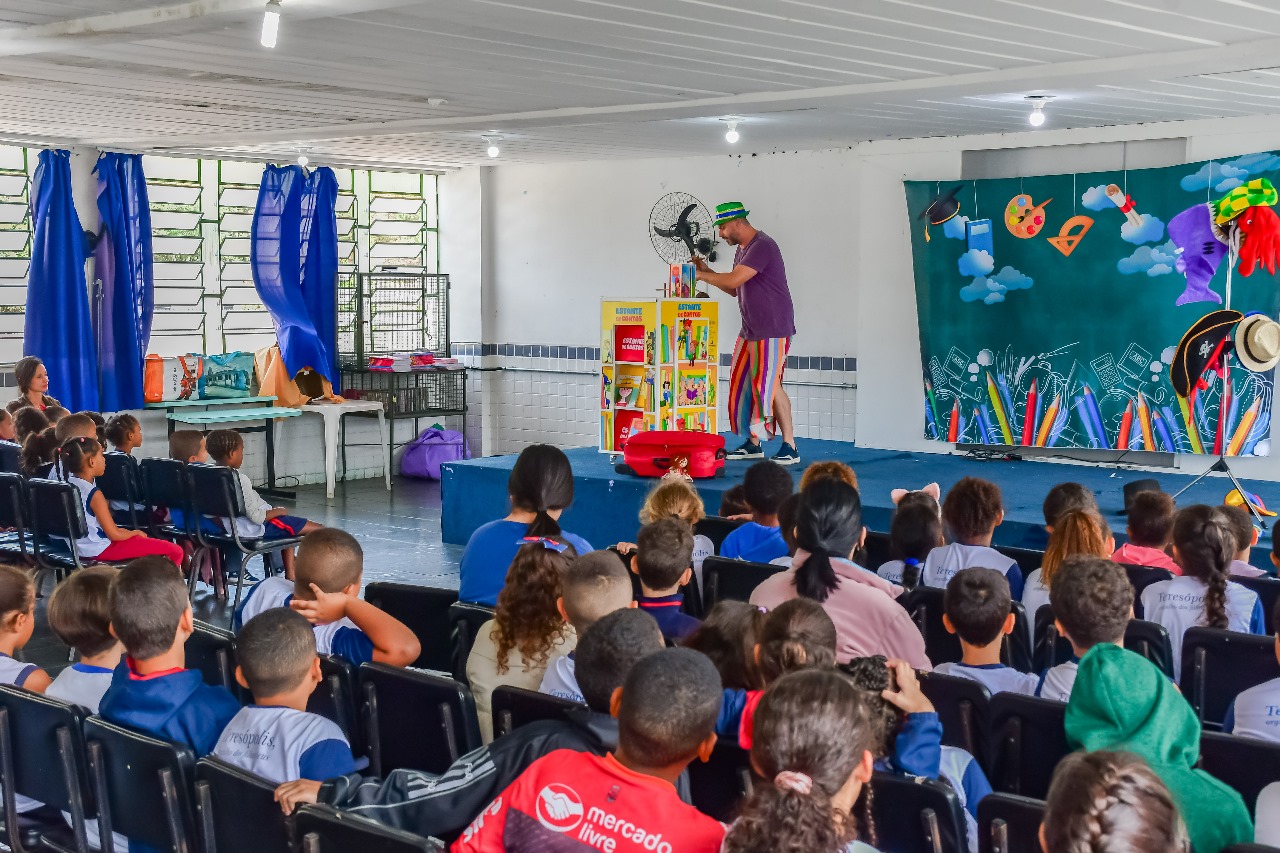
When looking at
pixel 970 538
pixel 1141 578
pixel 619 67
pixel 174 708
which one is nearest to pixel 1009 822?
pixel 174 708

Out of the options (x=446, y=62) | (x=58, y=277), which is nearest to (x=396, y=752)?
(x=446, y=62)

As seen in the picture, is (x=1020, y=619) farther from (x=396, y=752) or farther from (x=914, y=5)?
(x=914, y=5)

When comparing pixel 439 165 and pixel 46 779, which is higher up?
pixel 439 165

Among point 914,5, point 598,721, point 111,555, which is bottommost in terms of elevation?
point 111,555

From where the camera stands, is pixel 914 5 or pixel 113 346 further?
pixel 113 346

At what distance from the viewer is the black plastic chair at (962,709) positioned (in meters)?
3.16

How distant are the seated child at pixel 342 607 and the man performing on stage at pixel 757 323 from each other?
5.33 meters

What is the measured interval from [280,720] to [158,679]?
42cm

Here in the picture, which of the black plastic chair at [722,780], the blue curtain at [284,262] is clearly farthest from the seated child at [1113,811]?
the blue curtain at [284,262]

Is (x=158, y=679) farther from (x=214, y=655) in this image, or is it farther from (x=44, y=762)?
(x=214, y=655)

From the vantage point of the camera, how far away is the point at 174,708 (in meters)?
3.11

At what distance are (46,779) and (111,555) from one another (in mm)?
3561

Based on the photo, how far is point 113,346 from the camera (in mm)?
10594

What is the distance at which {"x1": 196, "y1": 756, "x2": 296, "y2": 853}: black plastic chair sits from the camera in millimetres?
2568
